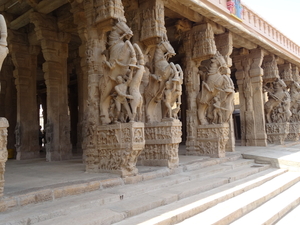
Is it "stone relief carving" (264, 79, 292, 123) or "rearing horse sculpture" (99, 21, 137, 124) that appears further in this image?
"stone relief carving" (264, 79, 292, 123)

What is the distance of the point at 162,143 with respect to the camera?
639 cm

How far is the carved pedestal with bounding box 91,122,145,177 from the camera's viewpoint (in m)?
5.14

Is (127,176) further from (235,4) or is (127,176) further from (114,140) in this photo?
(235,4)

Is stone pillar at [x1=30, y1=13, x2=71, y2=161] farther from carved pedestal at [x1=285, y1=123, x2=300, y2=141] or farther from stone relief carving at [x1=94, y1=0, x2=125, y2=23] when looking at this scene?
carved pedestal at [x1=285, y1=123, x2=300, y2=141]

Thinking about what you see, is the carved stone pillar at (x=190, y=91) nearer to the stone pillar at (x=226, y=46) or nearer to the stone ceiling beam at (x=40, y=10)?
the stone pillar at (x=226, y=46)

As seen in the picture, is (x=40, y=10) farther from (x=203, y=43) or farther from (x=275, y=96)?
(x=275, y=96)

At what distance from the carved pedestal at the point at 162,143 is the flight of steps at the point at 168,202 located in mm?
493

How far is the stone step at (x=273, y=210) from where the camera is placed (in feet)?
12.7

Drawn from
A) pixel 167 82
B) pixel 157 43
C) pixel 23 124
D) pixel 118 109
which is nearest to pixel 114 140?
pixel 118 109

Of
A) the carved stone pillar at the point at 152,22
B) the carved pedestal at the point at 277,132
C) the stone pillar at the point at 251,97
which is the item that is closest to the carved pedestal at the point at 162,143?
the carved stone pillar at the point at 152,22

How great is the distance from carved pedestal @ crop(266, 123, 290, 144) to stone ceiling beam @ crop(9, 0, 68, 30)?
32.7 feet

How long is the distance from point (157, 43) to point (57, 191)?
171 inches

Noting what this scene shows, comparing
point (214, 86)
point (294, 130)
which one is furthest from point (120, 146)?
point (294, 130)

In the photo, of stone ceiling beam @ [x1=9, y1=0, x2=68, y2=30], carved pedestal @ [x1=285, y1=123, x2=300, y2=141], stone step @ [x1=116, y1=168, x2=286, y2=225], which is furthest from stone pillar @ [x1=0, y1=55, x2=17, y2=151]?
carved pedestal @ [x1=285, y1=123, x2=300, y2=141]
